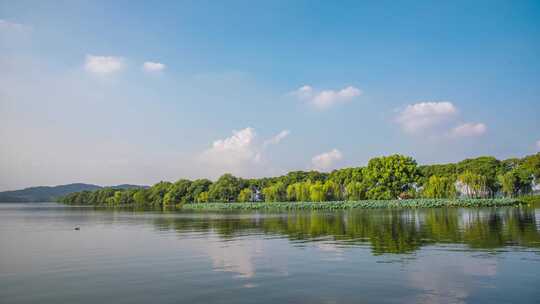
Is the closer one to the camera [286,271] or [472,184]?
[286,271]

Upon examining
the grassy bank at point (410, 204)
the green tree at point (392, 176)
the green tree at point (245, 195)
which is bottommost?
the grassy bank at point (410, 204)

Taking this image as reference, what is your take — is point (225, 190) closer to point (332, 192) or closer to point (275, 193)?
point (275, 193)

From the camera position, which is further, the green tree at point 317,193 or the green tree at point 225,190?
the green tree at point 225,190

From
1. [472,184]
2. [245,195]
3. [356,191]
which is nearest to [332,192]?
[356,191]

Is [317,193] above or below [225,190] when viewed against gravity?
below

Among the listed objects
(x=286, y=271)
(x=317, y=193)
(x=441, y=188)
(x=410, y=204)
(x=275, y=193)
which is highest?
(x=441, y=188)

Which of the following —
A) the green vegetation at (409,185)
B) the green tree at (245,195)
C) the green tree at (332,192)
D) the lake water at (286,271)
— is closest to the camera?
the lake water at (286,271)

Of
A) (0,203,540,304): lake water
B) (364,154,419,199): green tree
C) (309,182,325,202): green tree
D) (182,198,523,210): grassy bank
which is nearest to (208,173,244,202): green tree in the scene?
(182,198,523,210): grassy bank

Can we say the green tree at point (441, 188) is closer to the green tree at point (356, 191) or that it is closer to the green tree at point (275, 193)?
the green tree at point (356, 191)

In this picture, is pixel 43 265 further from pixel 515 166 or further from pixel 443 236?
pixel 515 166

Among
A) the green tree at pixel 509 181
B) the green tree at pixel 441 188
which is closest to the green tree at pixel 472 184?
the green tree at pixel 441 188

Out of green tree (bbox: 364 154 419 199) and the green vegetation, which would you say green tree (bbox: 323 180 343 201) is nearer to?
the green vegetation

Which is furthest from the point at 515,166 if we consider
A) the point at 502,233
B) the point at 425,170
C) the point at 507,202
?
the point at 502,233

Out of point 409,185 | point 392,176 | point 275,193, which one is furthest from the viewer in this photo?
point 275,193
